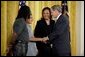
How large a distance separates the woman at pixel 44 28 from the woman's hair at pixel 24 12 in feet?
0.53

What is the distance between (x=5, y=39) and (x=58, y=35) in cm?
→ 63

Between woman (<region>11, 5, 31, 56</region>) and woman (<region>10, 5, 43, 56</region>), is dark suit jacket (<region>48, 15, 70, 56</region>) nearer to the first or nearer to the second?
woman (<region>10, 5, 43, 56</region>)

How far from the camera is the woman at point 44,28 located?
251 cm

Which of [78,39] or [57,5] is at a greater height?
[57,5]

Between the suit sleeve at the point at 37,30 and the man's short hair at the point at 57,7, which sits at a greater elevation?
the man's short hair at the point at 57,7

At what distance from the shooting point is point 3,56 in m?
2.51

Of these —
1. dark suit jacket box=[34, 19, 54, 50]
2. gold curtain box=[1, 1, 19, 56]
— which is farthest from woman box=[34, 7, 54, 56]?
gold curtain box=[1, 1, 19, 56]

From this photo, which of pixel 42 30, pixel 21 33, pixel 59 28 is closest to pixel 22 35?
pixel 21 33

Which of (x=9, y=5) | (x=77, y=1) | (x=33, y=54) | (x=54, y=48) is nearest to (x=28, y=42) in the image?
(x=33, y=54)

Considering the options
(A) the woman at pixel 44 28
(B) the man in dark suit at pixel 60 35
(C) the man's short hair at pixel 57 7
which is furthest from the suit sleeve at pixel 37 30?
(C) the man's short hair at pixel 57 7

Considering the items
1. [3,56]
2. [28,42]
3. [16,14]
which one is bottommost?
[3,56]

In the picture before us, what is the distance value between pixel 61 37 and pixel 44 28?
0.77 feet

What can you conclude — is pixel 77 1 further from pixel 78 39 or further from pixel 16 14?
pixel 16 14

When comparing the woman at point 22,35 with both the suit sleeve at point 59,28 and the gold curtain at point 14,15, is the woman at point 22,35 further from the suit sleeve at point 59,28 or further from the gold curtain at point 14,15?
the suit sleeve at point 59,28
